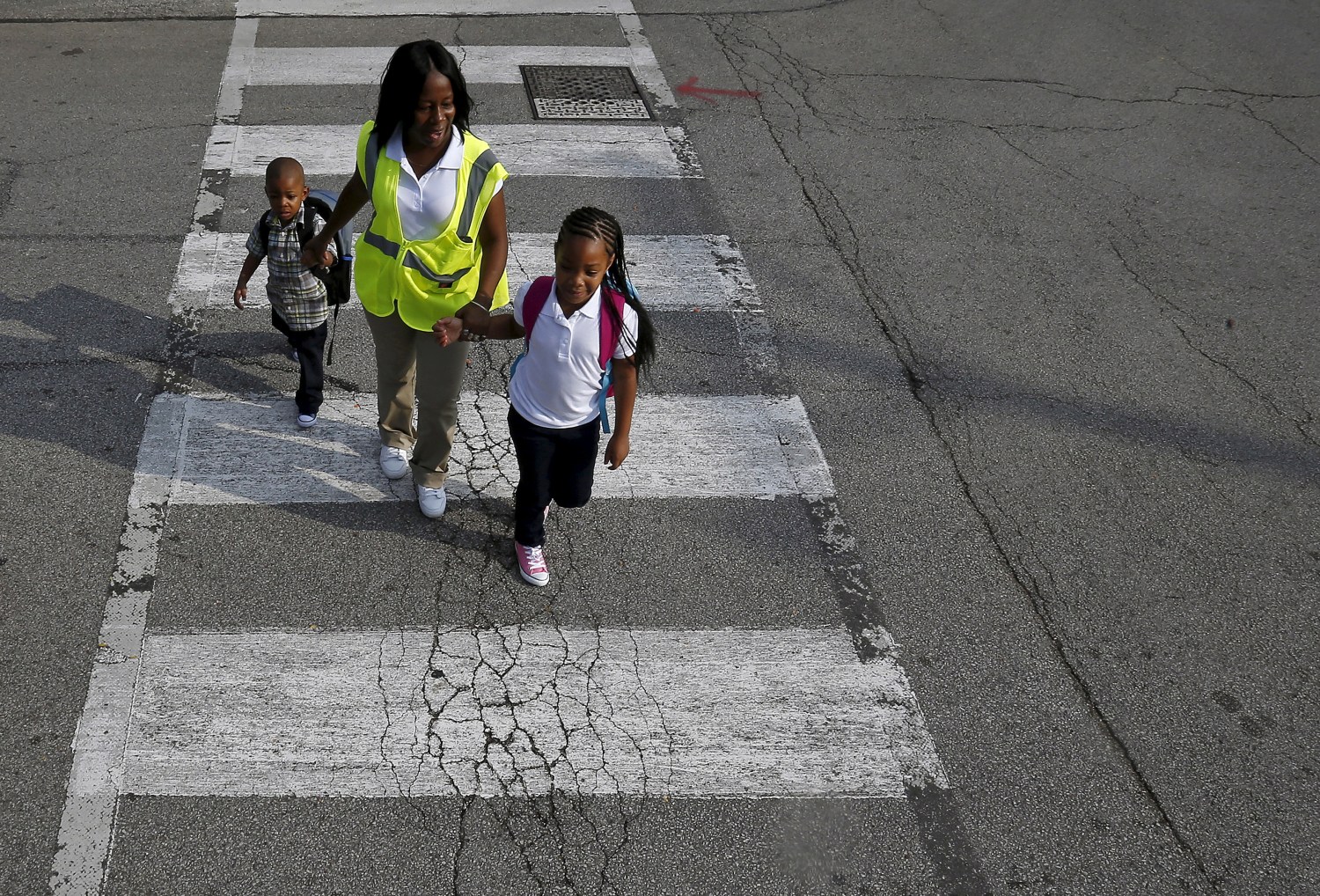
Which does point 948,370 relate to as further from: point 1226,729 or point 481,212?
point 481,212

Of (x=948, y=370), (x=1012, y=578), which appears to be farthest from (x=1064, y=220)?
(x=1012, y=578)

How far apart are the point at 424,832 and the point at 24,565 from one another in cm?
216

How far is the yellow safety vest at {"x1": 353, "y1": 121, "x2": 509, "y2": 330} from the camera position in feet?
13.6

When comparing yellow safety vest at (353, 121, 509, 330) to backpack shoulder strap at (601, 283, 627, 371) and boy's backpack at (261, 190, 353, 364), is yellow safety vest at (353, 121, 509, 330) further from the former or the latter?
backpack shoulder strap at (601, 283, 627, 371)

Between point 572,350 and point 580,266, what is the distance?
1.20 ft

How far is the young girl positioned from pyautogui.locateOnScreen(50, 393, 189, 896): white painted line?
5.24 feet

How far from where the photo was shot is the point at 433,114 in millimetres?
3994

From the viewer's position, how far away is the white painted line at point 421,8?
388 inches

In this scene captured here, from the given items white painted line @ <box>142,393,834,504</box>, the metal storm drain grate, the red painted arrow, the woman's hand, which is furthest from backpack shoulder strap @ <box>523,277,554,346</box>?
the red painted arrow

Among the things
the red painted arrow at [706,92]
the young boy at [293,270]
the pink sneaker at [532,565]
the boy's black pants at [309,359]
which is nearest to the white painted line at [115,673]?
the boy's black pants at [309,359]

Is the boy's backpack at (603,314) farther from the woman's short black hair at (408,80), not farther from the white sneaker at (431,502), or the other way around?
the white sneaker at (431,502)

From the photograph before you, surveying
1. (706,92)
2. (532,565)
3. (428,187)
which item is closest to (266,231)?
(428,187)

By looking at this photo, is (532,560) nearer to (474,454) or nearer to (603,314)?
(474,454)

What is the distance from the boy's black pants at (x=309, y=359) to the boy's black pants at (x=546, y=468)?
1.36 m
